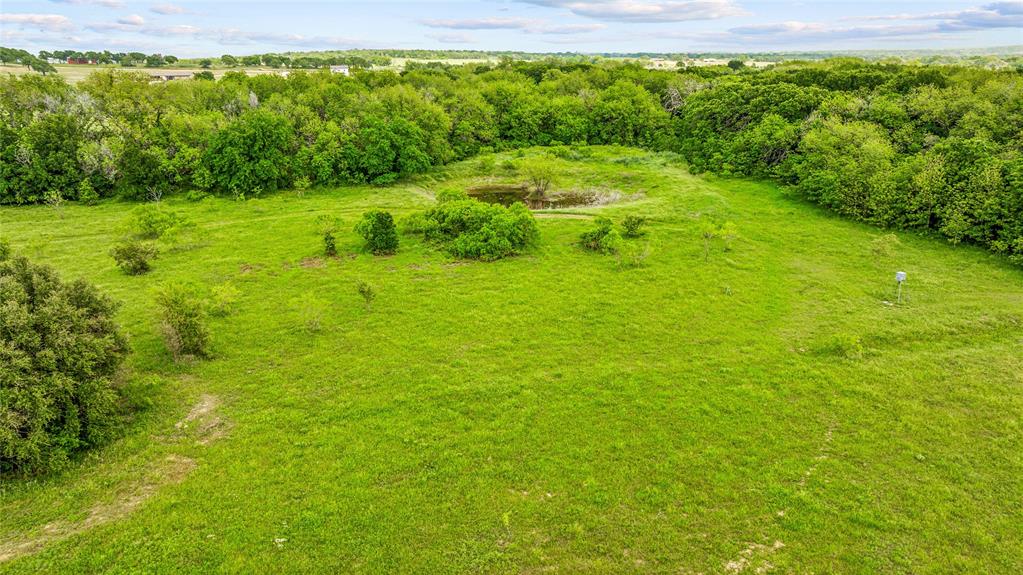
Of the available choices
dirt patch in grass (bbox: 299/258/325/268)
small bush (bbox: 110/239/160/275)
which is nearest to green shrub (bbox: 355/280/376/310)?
dirt patch in grass (bbox: 299/258/325/268)

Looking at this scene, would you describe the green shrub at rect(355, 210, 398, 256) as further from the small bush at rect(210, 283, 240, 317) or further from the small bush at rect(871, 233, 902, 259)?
the small bush at rect(871, 233, 902, 259)

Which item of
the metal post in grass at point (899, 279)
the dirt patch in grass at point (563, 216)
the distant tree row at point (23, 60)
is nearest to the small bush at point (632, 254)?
the dirt patch in grass at point (563, 216)

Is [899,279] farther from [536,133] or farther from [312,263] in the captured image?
[536,133]

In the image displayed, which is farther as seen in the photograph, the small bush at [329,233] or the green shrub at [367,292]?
the small bush at [329,233]

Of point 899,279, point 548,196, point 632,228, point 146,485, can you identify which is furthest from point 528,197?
point 146,485

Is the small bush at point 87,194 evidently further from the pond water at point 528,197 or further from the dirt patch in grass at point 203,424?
the dirt patch in grass at point 203,424

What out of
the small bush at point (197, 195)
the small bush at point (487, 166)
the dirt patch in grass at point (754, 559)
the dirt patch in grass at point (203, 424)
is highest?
the small bush at point (487, 166)

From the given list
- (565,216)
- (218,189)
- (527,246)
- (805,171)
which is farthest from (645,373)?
(218,189)
